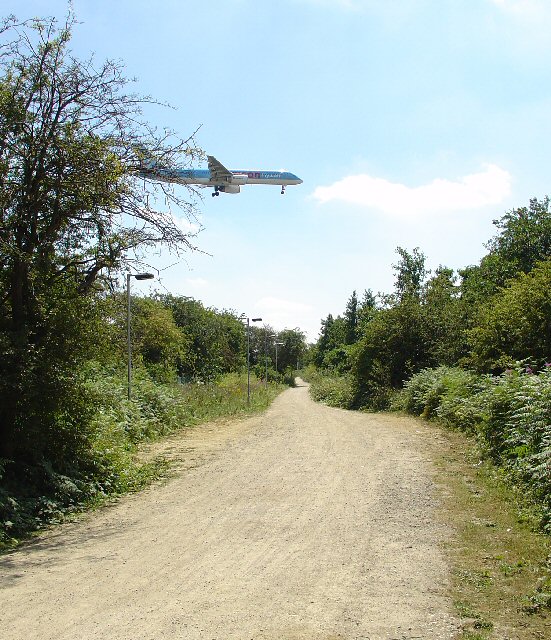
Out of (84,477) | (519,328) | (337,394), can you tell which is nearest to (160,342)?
(337,394)

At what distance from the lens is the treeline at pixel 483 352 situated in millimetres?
11047

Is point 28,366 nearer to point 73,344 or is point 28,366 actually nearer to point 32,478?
point 73,344

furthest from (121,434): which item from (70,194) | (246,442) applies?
(70,194)

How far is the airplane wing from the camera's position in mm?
15458

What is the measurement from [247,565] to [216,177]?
11.3 m

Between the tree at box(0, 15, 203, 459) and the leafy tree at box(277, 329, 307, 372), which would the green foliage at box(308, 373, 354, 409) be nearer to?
the tree at box(0, 15, 203, 459)

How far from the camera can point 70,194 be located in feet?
32.2

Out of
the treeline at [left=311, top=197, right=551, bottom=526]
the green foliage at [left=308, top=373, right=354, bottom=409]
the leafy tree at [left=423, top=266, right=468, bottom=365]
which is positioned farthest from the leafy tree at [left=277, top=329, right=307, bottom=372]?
the leafy tree at [left=423, top=266, right=468, bottom=365]

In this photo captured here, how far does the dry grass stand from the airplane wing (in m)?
9.14

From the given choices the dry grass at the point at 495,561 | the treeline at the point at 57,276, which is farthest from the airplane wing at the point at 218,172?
the dry grass at the point at 495,561

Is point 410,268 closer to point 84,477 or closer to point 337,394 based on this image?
point 337,394

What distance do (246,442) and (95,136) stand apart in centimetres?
1010

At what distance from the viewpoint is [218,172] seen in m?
16.1

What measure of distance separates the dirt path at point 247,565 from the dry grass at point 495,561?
0.75 ft
